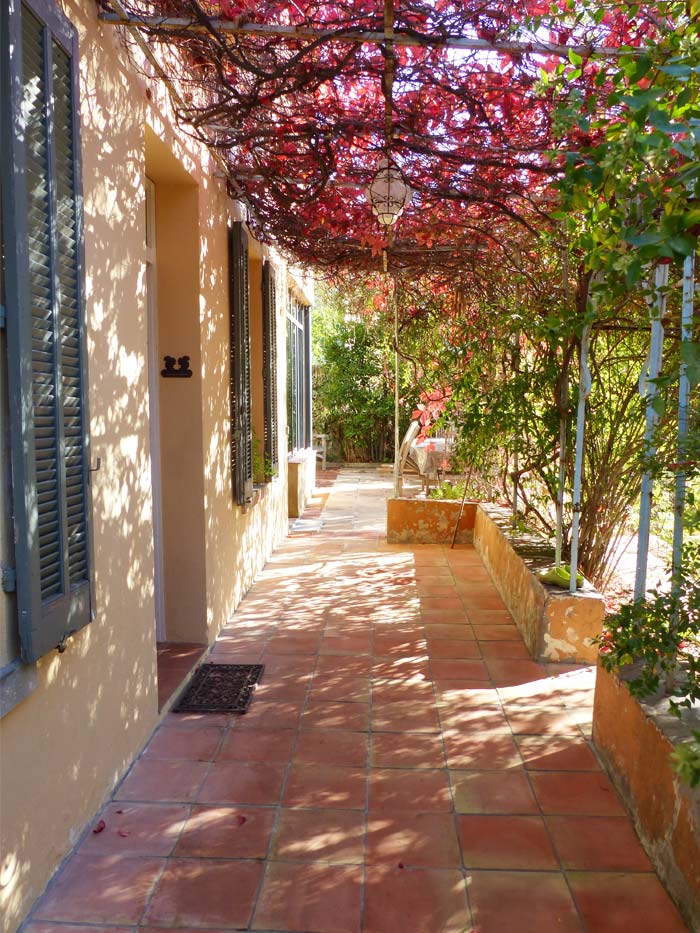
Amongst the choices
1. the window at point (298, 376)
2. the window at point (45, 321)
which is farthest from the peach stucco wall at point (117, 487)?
the window at point (298, 376)

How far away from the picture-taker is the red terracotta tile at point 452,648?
4.29 metres

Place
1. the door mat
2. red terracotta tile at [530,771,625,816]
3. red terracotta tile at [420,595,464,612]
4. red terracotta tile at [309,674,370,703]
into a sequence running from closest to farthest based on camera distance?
red terracotta tile at [530,771,625,816] < the door mat < red terracotta tile at [309,674,370,703] < red terracotta tile at [420,595,464,612]

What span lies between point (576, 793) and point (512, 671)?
123 cm

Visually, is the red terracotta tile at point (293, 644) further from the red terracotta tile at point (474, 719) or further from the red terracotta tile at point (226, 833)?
the red terracotta tile at point (226, 833)

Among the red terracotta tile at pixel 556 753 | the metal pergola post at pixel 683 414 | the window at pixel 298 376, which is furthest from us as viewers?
the window at pixel 298 376

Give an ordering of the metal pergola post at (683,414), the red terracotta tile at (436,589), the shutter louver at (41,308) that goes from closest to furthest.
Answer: the shutter louver at (41,308) → the metal pergola post at (683,414) → the red terracotta tile at (436,589)

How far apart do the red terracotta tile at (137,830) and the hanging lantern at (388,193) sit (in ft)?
10.5

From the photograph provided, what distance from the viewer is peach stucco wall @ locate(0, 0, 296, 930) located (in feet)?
7.04

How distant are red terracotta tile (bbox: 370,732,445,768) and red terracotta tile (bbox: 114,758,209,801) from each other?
703mm

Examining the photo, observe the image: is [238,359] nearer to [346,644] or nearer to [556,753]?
[346,644]

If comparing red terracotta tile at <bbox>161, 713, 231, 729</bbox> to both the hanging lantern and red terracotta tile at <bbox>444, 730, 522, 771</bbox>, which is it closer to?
red terracotta tile at <bbox>444, 730, 522, 771</bbox>

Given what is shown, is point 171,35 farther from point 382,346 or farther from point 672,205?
point 382,346

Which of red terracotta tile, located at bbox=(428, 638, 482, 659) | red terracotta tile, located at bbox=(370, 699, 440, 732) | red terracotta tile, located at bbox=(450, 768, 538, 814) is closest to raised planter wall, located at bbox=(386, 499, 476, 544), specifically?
red terracotta tile, located at bbox=(428, 638, 482, 659)

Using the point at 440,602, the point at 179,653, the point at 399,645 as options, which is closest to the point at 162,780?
the point at 179,653
